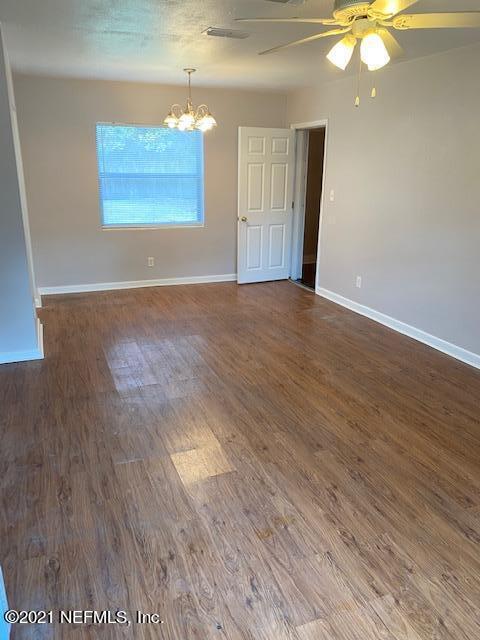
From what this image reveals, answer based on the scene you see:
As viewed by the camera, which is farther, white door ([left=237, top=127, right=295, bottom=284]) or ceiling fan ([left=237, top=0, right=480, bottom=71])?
white door ([left=237, top=127, right=295, bottom=284])

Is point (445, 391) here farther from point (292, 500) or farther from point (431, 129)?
point (431, 129)

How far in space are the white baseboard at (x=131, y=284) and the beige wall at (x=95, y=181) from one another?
0.06 meters

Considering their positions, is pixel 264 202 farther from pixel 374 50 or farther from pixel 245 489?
pixel 245 489

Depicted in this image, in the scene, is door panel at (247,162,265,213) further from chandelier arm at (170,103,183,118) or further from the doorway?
chandelier arm at (170,103,183,118)

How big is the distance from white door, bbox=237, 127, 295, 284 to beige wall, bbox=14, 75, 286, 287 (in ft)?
1.00

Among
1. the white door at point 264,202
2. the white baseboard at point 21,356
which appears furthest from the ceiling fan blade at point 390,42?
the white door at point 264,202

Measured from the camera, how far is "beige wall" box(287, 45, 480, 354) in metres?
3.90

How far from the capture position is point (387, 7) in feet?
6.31

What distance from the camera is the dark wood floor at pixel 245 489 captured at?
176 centimetres

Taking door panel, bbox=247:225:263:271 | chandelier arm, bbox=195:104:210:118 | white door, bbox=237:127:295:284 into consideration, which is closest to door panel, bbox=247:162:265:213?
white door, bbox=237:127:295:284

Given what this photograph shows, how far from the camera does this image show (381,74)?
15.2 ft

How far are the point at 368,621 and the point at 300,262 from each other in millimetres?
5621

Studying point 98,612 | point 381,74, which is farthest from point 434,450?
point 381,74

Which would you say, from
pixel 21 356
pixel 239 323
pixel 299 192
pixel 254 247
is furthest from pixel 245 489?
pixel 299 192
